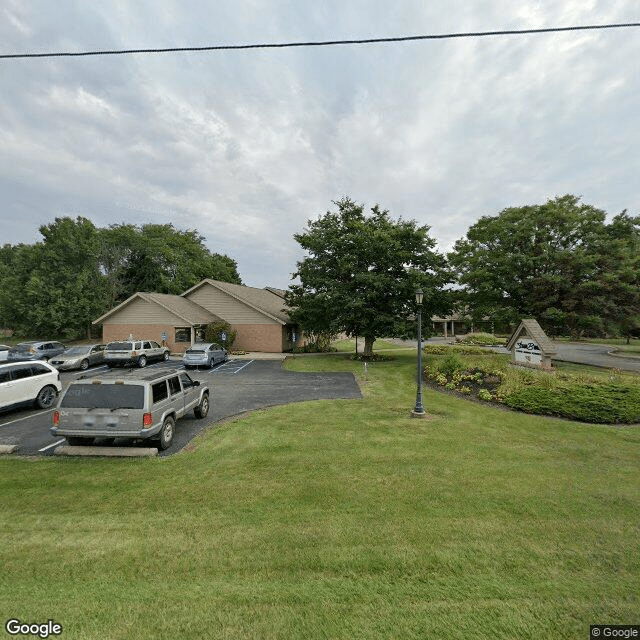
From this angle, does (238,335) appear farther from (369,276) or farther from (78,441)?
(78,441)

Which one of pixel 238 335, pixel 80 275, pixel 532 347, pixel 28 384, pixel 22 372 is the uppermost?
pixel 80 275

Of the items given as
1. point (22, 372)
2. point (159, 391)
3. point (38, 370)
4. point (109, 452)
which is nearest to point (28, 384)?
point (22, 372)

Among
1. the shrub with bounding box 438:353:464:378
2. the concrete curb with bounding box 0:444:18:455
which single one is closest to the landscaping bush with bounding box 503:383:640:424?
the shrub with bounding box 438:353:464:378

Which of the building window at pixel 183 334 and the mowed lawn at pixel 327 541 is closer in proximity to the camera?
the mowed lawn at pixel 327 541

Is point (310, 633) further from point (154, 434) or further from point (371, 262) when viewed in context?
point (371, 262)

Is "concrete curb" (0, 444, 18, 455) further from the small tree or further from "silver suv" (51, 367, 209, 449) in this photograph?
the small tree

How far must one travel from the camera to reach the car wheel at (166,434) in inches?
333

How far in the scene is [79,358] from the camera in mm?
22688

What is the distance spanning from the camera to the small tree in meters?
32.3

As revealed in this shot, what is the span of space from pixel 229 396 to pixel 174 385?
518 centimetres

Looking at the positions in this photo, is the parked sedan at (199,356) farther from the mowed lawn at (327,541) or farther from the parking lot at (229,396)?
the mowed lawn at (327,541)

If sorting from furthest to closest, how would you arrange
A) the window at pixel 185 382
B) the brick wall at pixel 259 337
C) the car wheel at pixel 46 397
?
the brick wall at pixel 259 337 → the car wheel at pixel 46 397 → the window at pixel 185 382

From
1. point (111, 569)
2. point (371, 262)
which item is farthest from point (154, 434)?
point (371, 262)

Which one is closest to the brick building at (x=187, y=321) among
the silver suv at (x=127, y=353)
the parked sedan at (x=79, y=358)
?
the silver suv at (x=127, y=353)
